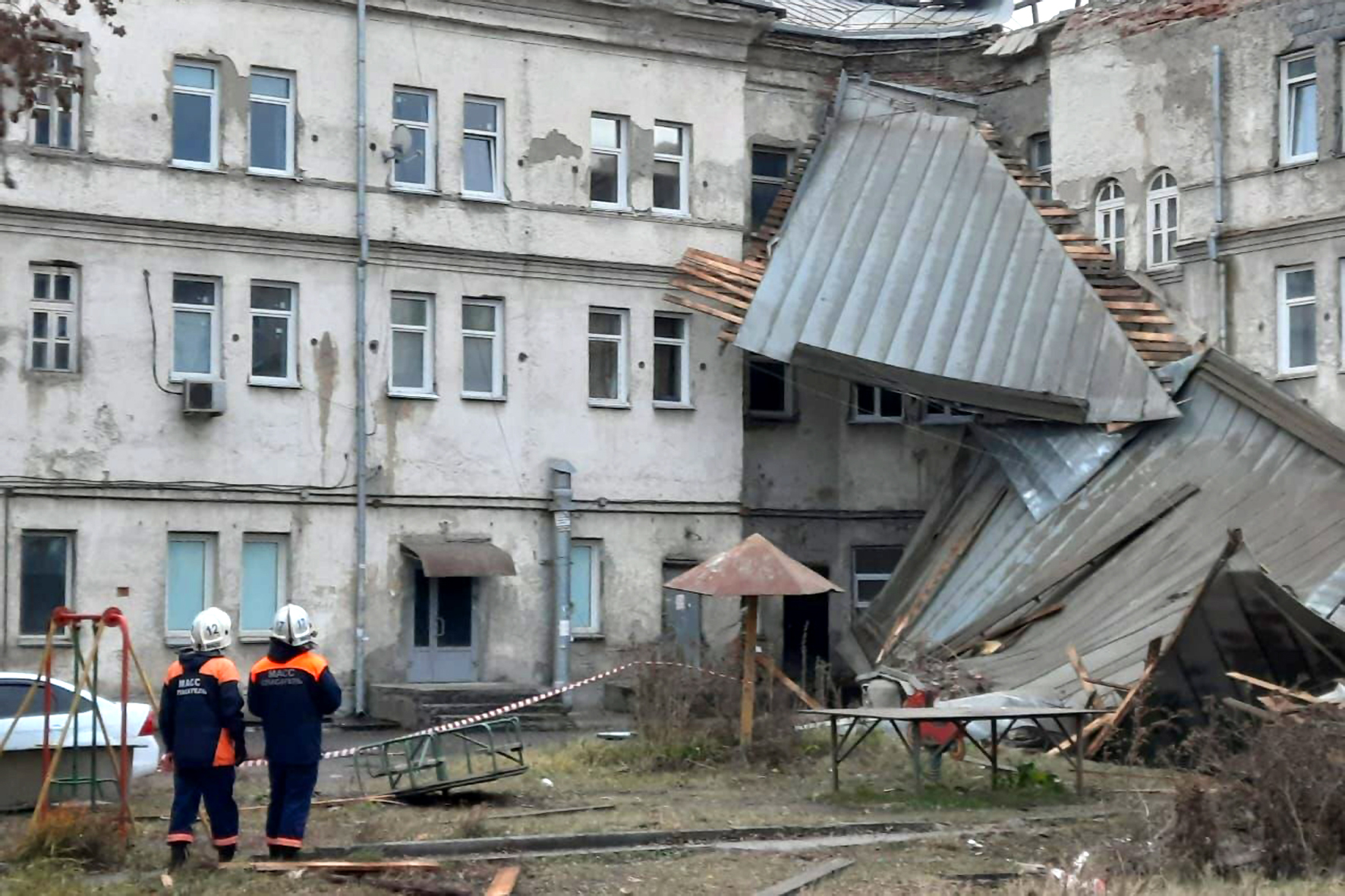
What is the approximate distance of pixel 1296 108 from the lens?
27781mm

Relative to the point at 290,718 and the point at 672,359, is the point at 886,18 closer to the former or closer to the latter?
the point at 672,359

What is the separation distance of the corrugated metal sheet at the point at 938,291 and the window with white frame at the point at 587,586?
4131mm

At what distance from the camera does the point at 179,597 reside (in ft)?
91.6

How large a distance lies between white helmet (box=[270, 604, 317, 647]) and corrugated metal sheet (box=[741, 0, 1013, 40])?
835 inches

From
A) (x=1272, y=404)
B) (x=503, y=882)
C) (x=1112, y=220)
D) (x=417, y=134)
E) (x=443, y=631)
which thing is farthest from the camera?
(x=1112, y=220)

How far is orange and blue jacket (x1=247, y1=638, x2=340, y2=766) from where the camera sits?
13.7m

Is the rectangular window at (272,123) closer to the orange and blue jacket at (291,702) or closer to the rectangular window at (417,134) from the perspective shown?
the rectangular window at (417,134)

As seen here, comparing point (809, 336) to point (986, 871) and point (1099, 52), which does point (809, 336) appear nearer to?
point (1099, 52)

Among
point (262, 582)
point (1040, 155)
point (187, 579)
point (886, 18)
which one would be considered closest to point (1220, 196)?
point (1040, 155)

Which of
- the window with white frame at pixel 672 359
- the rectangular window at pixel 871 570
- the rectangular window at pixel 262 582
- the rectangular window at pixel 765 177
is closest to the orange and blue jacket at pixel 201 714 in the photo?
the rectangular window at pixel 262 582

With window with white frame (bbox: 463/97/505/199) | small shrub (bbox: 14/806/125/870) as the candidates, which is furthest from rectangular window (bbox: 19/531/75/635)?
small shrub (bbox: 14/806/125/870)

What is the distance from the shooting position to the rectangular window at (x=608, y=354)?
3145 cm

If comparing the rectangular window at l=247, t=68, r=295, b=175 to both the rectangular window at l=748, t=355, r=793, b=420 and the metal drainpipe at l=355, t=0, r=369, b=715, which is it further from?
the rectangular window at l=748, t=355, r=793, b=420

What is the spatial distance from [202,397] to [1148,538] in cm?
1236
